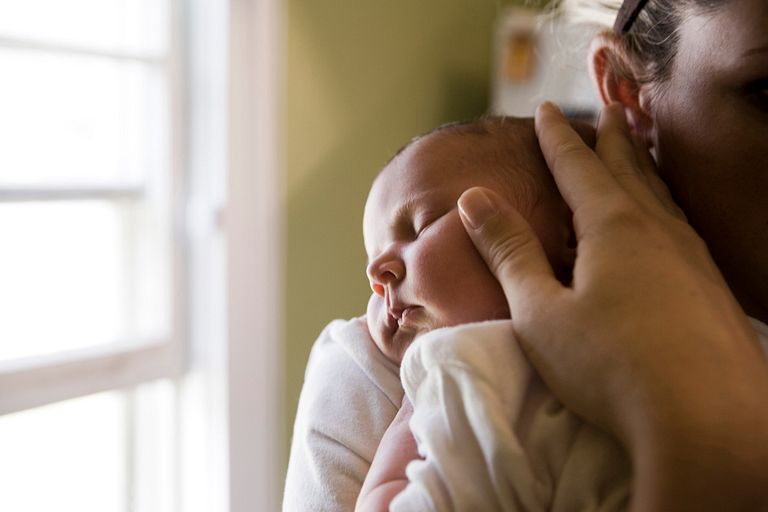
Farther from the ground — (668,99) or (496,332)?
(668,99)

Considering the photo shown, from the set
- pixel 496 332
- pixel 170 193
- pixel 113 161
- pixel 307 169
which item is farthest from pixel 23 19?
pixel 496 332

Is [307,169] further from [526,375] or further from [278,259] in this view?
[526,375]

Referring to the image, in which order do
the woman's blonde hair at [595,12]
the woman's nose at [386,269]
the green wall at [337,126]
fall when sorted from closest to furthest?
the woman's nose at [386,269] → the woman's blonde hair at [595,12] → the green wall at [337,126]

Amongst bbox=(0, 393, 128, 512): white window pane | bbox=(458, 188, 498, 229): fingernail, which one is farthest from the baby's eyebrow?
bbox=(0, 393, 128, 512): white window pane

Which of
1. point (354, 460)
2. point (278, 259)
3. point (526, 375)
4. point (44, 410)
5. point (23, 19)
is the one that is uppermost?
point (23, 19)

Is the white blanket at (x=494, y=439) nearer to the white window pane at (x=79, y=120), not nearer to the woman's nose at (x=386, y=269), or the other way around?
the woman's nose at (x=386, y=269)

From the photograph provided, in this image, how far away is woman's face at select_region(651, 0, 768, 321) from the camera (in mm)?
597

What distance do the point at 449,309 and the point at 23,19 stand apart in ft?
4.54

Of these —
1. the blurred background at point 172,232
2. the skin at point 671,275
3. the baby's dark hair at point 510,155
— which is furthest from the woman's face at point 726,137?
Answer: the blurred background at point 172,232

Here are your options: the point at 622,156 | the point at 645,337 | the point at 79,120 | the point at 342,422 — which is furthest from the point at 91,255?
the point at 645,337

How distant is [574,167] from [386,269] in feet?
0.66

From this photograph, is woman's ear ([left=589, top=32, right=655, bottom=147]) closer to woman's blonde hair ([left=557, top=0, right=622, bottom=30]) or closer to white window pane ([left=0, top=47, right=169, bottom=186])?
woman's blonde hair ([left=557, top=0, right=622, bottom=30])

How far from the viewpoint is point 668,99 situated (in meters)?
0.69

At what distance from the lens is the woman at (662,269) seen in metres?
0.47
